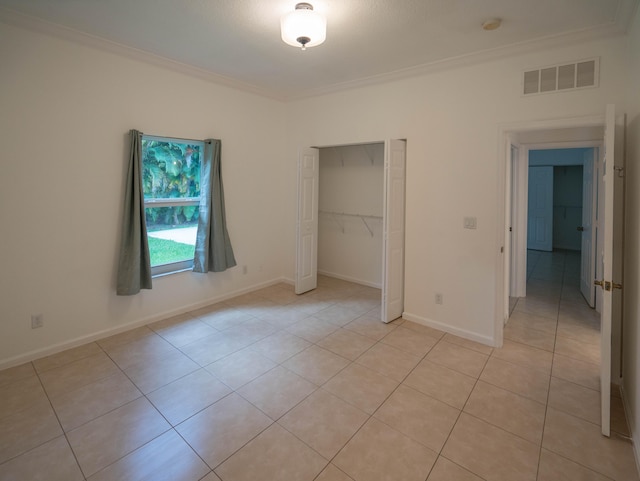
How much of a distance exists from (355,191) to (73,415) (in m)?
4.30

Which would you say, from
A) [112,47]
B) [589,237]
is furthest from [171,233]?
[589,237]

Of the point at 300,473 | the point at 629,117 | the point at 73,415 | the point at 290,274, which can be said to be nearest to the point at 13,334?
the point at 73,415

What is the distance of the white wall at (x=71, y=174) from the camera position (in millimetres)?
2748

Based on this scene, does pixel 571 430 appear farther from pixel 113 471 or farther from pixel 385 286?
pixel 113 471

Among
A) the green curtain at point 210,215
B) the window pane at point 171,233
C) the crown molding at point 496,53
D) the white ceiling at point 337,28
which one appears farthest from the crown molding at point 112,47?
the window pane at point 171,233

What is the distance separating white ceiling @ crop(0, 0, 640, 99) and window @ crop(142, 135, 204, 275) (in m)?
0.93

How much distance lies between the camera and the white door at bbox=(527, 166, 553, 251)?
7.80m

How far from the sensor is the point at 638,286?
2004mm

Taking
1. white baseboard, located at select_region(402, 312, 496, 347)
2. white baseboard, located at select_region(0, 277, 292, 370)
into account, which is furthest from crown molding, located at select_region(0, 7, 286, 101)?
white baseboard, located at select_region(402, 312, 496, 347)

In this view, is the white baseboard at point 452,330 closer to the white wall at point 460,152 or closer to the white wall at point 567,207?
the white wall at point 460,152

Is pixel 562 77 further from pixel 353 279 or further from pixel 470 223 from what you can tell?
pixel 353 279

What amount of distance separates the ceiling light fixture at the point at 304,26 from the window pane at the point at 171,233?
246 cm

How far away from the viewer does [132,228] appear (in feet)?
11.0

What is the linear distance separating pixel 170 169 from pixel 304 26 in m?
2.42
